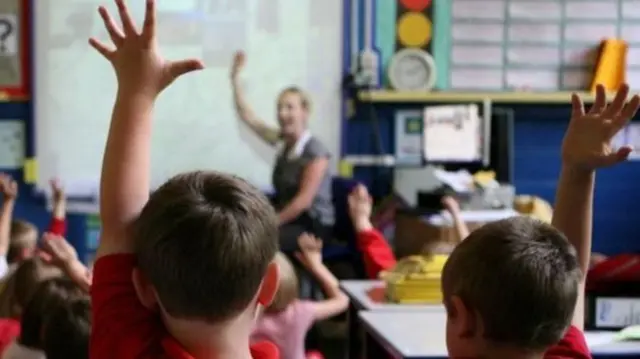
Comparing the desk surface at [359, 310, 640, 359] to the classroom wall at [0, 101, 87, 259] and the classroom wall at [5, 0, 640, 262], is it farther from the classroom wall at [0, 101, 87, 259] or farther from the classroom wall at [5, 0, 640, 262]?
the classroom wall at [0, 101, 87, 259]

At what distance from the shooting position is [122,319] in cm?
109

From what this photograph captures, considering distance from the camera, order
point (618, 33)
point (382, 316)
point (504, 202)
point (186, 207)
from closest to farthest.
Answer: point (186, 207)
point (382, 316)
point (504, 202)
point (618, 33)

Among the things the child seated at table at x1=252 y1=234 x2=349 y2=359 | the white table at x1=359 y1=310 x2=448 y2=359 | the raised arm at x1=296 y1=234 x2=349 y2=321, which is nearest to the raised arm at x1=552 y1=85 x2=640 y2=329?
the white table at x1=359 y1=310 x2=448 y2=359

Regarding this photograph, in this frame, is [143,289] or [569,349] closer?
[143,289]

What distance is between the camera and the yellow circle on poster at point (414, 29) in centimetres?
523

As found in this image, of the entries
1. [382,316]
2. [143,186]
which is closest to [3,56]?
[382,316]

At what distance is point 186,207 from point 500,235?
39 centimetres

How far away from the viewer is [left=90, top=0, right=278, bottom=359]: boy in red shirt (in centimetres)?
103

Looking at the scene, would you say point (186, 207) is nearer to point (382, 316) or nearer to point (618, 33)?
point (382, 316)

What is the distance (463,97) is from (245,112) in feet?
3.64

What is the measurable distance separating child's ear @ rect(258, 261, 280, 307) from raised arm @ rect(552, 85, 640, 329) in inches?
19.7

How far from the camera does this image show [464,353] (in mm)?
1206

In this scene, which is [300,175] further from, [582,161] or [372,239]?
[582,161]

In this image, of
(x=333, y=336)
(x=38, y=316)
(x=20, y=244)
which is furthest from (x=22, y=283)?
(x=333, y=336)
